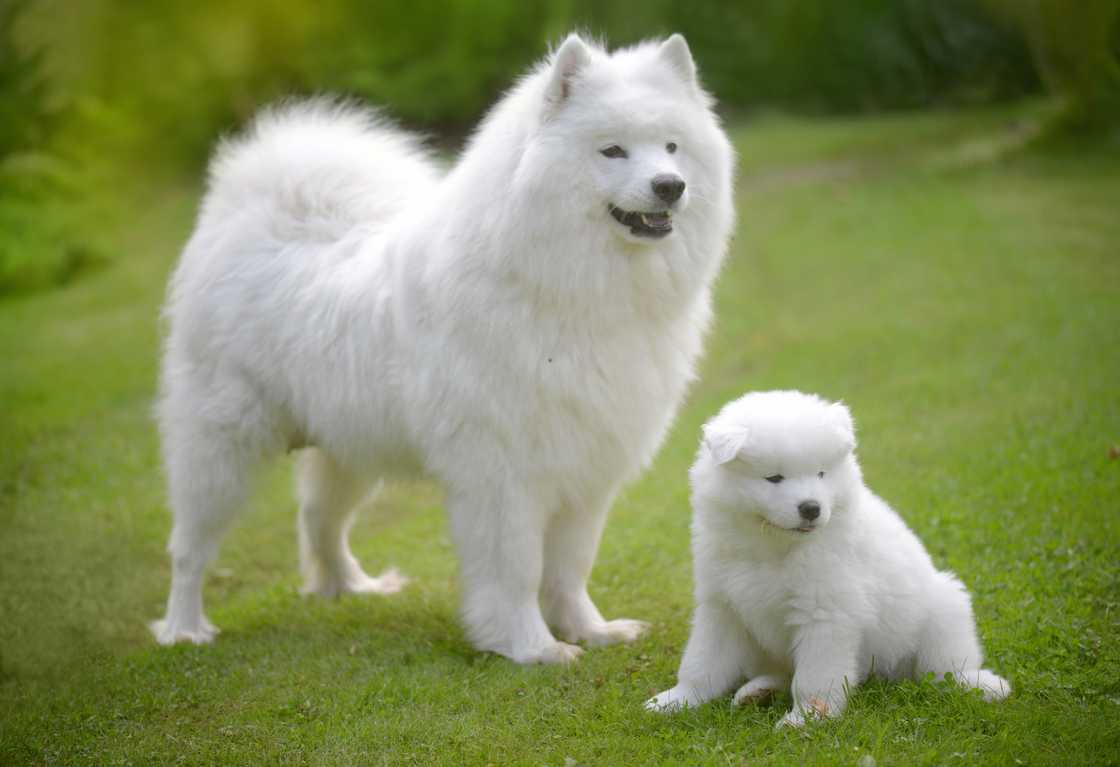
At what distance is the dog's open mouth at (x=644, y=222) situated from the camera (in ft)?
14.3

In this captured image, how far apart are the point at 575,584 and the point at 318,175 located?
2397 mm

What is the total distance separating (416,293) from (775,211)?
11346mm

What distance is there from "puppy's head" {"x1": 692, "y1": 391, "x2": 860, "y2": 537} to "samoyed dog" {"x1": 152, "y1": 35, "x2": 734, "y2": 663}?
98 centimetres

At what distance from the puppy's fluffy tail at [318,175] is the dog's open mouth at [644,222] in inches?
Result: 64.7

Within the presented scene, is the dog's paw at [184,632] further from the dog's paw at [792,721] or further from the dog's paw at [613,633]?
the dog's paw at [792,721]

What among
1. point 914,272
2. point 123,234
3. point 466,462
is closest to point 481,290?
point 466,462

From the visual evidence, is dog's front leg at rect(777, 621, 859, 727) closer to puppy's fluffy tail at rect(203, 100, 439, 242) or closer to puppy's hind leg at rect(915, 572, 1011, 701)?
puppy's hind leg at rect(915, 572, 1011, 701)

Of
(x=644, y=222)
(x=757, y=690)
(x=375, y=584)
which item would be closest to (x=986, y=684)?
(x=757, y=690)

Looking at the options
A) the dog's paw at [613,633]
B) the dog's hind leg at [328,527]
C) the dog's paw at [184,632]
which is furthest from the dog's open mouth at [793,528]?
the dog's paw at [184,632]

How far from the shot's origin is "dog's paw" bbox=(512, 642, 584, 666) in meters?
4.70

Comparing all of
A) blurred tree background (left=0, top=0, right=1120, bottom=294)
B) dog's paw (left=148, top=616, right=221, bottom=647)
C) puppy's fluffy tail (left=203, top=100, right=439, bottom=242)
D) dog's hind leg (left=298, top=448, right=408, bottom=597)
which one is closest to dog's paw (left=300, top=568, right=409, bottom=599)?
dog's hind leg (left=298, top=448, right=408, bottom=597)

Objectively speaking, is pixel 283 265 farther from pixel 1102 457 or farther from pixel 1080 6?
pixel 1080 6

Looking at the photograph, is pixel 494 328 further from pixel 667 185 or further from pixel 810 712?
pixel 810 712

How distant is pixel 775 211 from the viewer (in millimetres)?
15445
